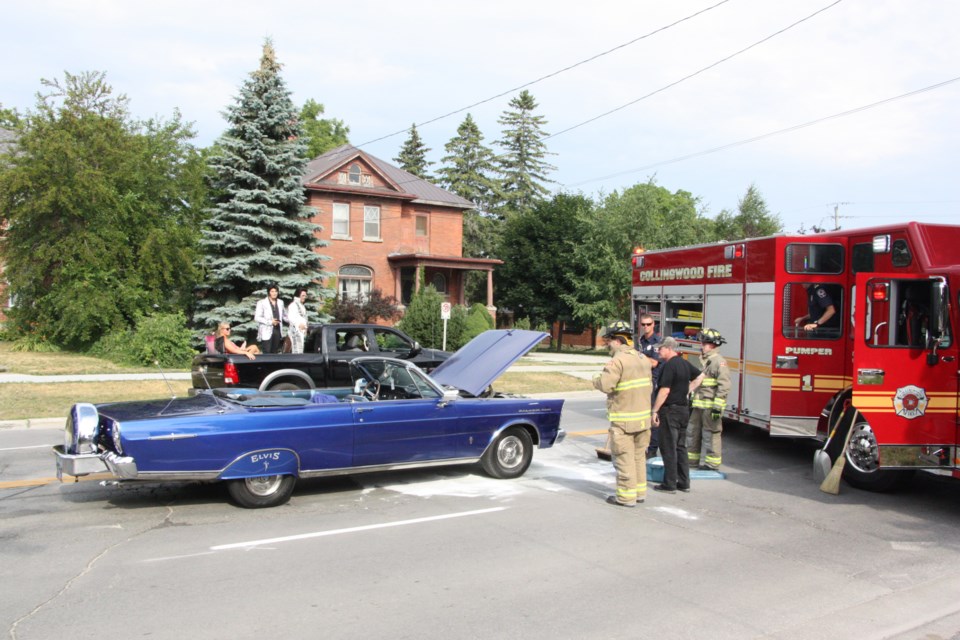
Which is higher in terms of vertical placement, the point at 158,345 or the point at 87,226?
the point at 87,226

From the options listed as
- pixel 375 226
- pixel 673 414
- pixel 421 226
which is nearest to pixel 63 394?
pixel 673 414

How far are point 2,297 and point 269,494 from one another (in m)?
22.4

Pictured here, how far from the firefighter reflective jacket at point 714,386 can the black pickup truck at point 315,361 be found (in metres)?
5.37

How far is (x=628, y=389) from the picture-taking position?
741cm

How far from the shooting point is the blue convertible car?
6.38 metres

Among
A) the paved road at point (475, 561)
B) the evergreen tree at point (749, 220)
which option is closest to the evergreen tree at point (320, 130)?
the evergreen tree at point (749, 220)

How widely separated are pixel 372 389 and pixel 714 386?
4.07 metres

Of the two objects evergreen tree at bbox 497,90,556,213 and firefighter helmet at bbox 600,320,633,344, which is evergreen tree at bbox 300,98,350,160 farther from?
firefighter helmet at bbox 600,320,633,344

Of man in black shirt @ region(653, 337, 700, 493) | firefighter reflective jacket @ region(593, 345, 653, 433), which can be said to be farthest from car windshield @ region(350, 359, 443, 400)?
man in black shirt @ region(653, 337, 700, 493)

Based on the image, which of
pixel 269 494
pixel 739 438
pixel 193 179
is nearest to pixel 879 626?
pixel 269 494

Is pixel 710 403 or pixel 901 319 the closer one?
pixel 901 319

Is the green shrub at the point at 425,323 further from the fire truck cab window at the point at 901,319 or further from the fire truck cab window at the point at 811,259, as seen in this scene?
the fire truck cab window at the point at 901,319

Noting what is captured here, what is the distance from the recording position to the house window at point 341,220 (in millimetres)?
36031

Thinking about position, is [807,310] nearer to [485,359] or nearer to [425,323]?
[485,359]
